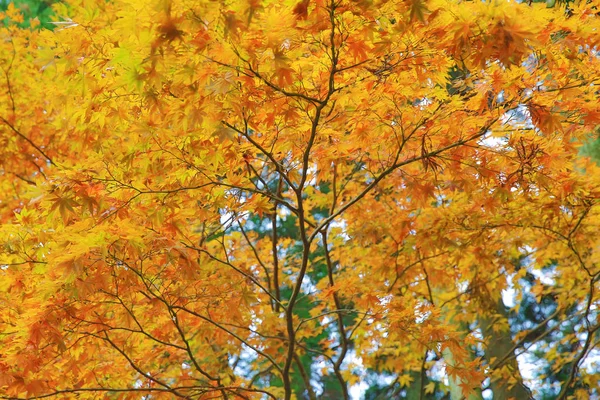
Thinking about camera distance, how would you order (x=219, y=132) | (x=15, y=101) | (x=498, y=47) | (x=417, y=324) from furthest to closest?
(x=15, y=101) < (x=417, y=324) < (x=219, y=132) < (x=498, y=47)

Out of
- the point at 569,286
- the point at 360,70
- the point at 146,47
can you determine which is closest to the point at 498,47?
the point at 360,70

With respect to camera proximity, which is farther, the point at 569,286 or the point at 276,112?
the point at 569,286

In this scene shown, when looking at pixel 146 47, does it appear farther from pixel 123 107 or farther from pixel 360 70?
pixel 360 70

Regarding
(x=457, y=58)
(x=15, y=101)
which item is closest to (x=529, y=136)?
(x=457, y=58)

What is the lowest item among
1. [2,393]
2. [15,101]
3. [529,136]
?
[2,393]

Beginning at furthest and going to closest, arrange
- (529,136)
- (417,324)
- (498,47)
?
Result: (417,324)
(529,136)
(498,47)

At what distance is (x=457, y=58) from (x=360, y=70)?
541mm

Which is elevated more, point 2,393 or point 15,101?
point 15,101

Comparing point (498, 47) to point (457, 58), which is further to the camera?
point (457, 58)

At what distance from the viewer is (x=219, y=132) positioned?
2594 millimetres

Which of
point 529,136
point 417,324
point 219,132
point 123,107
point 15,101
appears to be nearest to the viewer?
point 219,132

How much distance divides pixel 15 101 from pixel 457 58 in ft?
14.3

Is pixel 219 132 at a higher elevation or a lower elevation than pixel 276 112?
lower

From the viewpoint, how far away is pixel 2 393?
339cm
